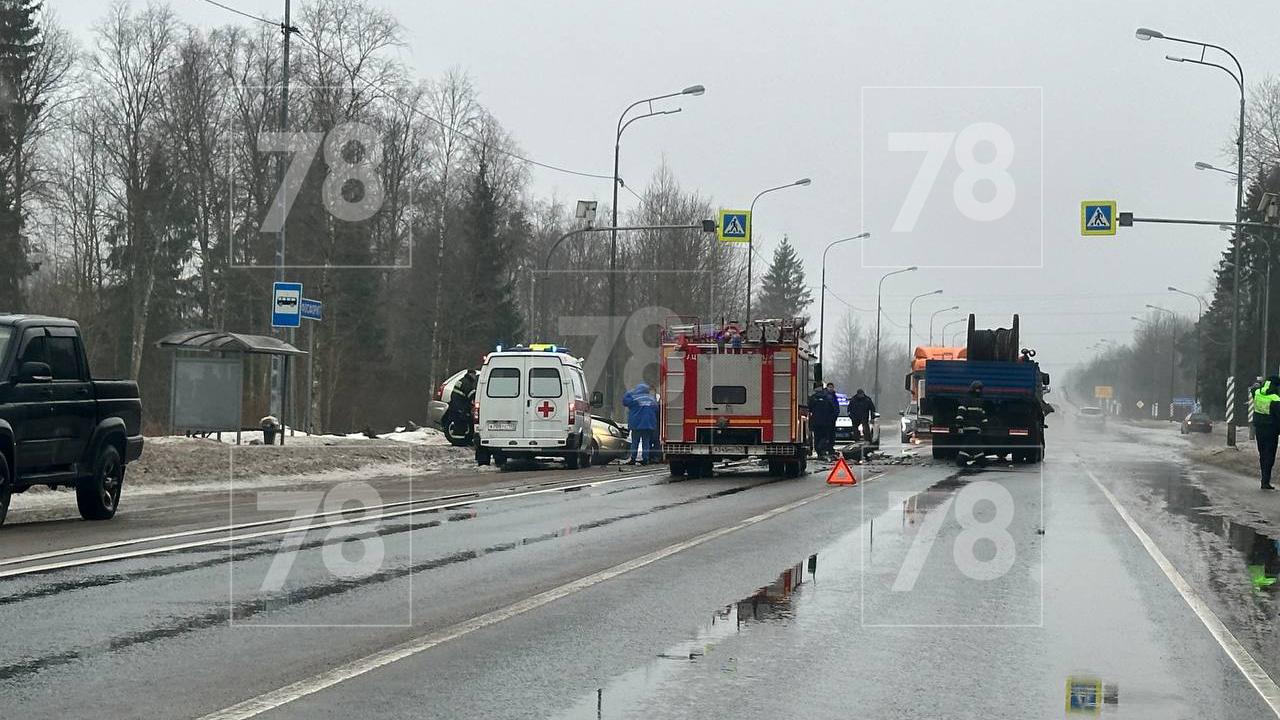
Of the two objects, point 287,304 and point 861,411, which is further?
point 861,411

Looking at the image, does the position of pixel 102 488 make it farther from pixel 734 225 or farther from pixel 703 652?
pixel 734 225

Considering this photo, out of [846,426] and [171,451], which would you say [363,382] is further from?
[171,451]

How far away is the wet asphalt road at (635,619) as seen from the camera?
7.11 meters

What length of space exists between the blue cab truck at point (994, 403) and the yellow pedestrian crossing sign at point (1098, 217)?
7065 mm

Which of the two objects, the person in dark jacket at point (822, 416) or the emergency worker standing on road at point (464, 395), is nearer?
the person in dark jacket at point (822, 416)

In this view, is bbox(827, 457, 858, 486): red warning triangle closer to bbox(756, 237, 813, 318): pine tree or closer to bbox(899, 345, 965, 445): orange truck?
bbox(899, 345, 965, 445): orange truck

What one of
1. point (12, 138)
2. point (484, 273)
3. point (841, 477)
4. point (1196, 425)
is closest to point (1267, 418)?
point (841, 477)

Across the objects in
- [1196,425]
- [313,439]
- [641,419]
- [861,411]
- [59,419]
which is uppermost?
[861,411]

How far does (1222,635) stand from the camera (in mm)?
9328

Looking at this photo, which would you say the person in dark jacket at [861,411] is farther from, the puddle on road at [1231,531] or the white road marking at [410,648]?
the white road marking at [410,648]

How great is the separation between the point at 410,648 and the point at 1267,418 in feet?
68.2

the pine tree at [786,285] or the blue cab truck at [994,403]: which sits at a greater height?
the pine tree at [786,285]

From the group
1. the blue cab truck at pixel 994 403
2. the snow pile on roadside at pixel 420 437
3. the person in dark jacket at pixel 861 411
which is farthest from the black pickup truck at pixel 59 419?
the person in dark jacket at pixel 861 411

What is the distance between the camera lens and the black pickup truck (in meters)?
14.9
